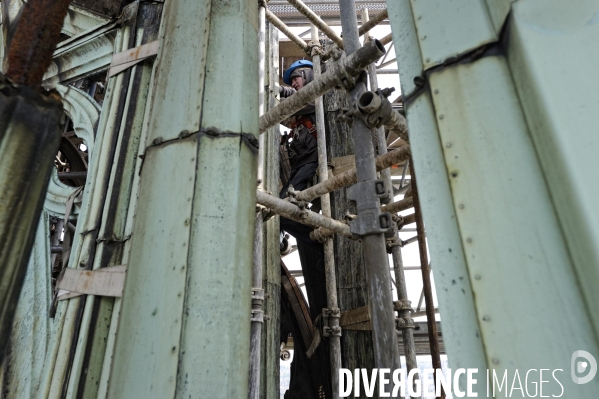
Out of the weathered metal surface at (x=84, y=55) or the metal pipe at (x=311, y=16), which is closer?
the weathered metal surface at (x=84, y=55)

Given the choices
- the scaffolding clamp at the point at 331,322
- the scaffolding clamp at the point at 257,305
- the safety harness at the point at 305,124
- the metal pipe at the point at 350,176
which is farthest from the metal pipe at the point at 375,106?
the safety harness at the point at 305,124

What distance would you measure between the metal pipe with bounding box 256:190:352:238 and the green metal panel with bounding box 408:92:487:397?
2390 mm

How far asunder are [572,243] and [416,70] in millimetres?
898

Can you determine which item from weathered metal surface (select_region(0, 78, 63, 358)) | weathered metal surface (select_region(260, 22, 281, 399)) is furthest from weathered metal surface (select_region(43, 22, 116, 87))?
weathered metal surface (select_region(0, 78, 63, 358))

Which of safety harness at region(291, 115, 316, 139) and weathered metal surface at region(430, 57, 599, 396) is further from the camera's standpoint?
safety harness at region(291, 115, 316, 139)

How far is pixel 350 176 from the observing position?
4191mm

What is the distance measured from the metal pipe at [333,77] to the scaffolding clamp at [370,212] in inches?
37.0

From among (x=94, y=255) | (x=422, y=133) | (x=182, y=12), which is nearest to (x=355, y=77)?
(x=182, y=12)

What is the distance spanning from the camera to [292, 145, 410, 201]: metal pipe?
12.9 ft

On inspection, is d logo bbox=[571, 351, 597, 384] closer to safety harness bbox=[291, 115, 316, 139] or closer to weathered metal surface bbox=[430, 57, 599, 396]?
weathered metal surface bbox=[430, 57, 599, 396]

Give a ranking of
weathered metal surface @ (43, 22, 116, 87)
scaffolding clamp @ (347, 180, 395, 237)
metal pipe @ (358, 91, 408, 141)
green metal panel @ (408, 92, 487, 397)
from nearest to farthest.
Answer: green metal panel @ (408, 92, 487, 397)
scaffolding clamp @ (347, 180, 395, 237)
metal pipe @ (358, 91, 408, 141)
weathered metal surface @ (43, 22, 116, 87)

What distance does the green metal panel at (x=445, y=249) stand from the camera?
1.31 metres

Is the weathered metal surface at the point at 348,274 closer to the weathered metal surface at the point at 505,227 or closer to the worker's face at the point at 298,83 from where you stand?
the worker's face at the point at 298,83

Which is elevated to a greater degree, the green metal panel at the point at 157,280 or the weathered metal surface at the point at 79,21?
the weathered metal surface at the point at 79,21
